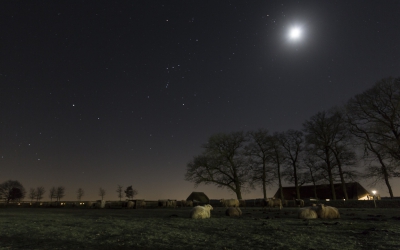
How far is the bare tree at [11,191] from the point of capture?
Answer: 9394 centimetres

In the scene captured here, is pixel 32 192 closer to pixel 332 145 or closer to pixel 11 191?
pixel 11 191

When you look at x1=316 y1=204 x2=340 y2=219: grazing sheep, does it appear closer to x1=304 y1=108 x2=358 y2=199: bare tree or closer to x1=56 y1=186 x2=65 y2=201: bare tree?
x1=304 y1=108 x2=358 y2=199: bare tree

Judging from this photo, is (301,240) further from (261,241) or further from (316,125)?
(316,125)

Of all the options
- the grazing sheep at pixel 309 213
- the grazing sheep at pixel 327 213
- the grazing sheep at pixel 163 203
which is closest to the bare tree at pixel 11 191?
the grazing sheep at pixel 163 203

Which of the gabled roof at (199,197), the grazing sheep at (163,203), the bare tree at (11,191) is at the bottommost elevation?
the grazing sheep at (163,203)

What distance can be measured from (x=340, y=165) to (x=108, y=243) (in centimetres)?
4178

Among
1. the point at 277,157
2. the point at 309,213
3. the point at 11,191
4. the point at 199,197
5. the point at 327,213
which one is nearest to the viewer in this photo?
the point at 327,213

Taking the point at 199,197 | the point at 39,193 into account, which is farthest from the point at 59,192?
the point at 199,197

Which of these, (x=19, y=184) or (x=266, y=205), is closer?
(x=266, y=205)

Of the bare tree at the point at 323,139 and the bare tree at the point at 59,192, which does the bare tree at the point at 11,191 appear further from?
the bare tree at the point at 323,139

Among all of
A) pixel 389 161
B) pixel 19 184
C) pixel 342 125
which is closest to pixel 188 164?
pixel 342 125

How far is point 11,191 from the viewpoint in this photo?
9438 centimetres

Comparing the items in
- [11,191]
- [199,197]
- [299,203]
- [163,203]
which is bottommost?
[163,203]

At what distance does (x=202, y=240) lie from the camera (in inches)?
376
